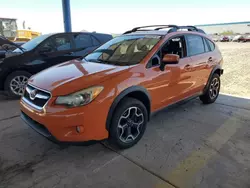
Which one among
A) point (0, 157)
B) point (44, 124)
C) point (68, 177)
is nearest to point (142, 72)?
point (44, 124)

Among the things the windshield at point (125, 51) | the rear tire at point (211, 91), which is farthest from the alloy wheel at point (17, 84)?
the rear tire at point (211, 91)

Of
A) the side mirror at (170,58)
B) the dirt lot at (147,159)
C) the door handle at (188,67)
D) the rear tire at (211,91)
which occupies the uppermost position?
the side mirror at (170,58)

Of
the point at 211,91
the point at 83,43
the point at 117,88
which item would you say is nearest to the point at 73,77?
the point at 117,88

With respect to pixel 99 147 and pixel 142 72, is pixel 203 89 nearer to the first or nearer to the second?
pixel 142 72

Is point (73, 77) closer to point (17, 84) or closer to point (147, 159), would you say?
point (147, 159)

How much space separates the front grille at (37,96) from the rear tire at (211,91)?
3.34 metres

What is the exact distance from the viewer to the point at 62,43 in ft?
18.8

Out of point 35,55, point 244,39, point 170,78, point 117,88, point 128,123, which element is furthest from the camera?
point 244,39

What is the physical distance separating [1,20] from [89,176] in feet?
49.0

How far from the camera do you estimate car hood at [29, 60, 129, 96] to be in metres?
2.46

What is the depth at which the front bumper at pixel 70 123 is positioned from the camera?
235 centimetres

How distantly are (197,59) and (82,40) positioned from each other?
3.40 m

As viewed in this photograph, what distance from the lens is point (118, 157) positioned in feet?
8.94

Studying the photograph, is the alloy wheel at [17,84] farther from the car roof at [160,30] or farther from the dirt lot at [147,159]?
the car roof at [160,30]
